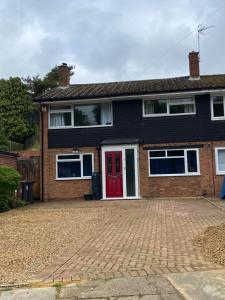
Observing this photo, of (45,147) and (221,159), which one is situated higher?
(45,147)

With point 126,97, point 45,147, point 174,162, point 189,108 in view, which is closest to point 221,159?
point 174,162

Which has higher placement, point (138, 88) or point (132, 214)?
point (138, 88)

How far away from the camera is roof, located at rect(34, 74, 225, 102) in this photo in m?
22.8

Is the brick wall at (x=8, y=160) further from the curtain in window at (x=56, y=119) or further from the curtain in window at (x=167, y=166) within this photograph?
the curtain in window at (x=167, y=166)

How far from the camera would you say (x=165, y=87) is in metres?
23.7

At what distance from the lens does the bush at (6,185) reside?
59.5ft

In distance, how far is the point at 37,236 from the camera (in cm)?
1123

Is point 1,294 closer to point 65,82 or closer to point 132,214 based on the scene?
point 132,214

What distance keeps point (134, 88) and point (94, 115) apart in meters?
2.60

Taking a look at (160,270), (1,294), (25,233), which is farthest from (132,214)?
(1,294)

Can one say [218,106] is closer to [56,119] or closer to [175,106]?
[175,106]

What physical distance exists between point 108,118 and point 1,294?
18.0 metres

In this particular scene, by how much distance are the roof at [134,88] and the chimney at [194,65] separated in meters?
0.32

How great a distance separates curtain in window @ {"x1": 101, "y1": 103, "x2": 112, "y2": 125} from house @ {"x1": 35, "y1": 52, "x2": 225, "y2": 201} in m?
0.05
